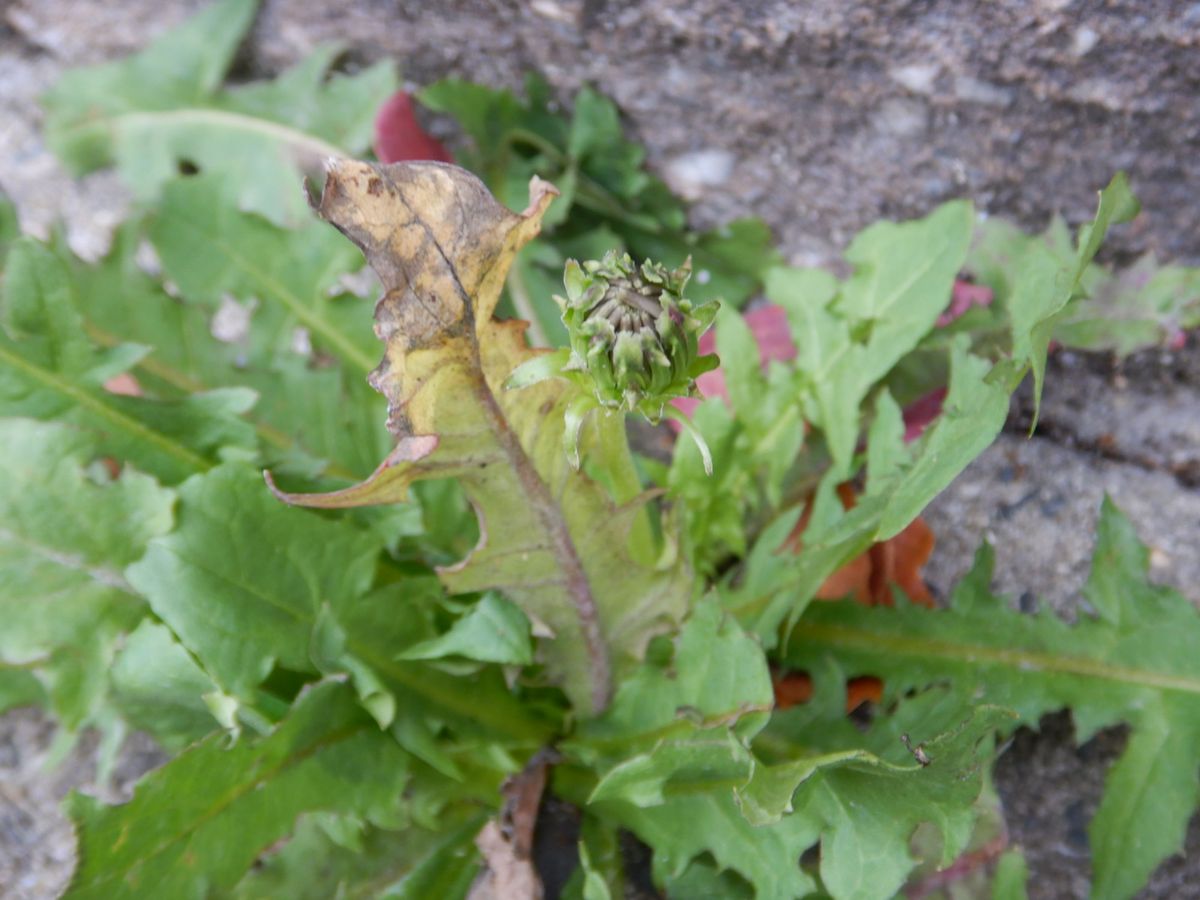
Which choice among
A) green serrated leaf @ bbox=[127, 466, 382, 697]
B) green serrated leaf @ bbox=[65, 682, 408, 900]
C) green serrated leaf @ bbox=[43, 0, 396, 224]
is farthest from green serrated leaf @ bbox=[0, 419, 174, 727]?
green serrated leaf @ bbox=[43, 0, 396, 224]

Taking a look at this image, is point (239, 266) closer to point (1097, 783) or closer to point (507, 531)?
point (507, 531)

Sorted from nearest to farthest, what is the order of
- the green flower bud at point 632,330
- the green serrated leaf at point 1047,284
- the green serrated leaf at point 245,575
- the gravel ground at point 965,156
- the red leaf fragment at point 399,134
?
the green flower bud at point 632,330
the green serrated leaf at point 1047,284
the green serrated leaf at point 245,575
the gravel ground at point 965,156
the red leaf fragment at point 399,134

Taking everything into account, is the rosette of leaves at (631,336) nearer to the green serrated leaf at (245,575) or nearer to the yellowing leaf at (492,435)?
the yellowing leaf at (492,435)

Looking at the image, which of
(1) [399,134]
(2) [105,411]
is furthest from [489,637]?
(1) [399,134]

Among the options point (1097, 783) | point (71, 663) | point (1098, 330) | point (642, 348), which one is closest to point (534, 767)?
point (71, 663)

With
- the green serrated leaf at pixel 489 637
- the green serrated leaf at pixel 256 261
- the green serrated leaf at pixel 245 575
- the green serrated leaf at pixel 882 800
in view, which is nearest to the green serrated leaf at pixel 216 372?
the green serrated leaf at pixel 256 261

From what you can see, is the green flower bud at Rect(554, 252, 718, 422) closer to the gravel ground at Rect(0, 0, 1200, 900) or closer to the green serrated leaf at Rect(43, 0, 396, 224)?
the gravel ground at Rect(0, 0, 1200, 900)
